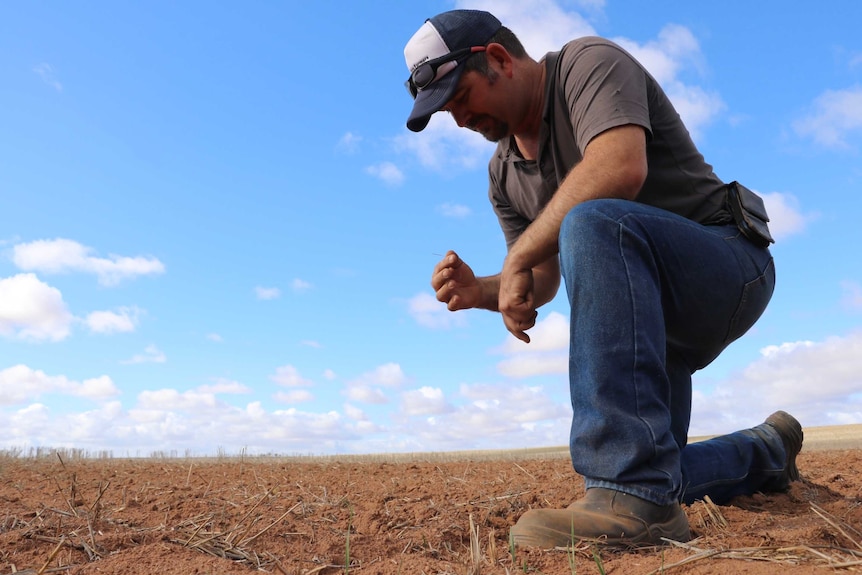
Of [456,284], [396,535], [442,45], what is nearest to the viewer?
[396,535]

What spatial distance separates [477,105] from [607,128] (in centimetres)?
69

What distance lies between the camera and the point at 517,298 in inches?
105

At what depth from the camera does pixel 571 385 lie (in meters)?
2.29

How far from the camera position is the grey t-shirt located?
254 cm

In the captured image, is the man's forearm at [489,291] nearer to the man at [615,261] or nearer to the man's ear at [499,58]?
the man at [615,261]

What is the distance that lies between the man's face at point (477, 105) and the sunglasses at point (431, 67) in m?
0.08

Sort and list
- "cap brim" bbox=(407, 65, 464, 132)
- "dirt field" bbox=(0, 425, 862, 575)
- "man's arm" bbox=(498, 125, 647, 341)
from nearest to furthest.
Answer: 1. "dirt field" bbox=(0, 425, 862, 575)
2. "man's arm" bbox=(498, 125, 647, 341)
3. "cap brim" bbox=(407, 65, 464, 132)

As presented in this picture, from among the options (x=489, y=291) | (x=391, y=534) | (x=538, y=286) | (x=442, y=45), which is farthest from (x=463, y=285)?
(x=391, y=534)

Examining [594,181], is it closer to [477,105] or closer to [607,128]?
[607,128]

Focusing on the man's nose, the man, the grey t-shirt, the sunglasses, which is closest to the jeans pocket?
the man

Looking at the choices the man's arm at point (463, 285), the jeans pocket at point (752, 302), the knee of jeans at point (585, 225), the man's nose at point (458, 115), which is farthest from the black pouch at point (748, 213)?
the man's nose at point (458, 115)

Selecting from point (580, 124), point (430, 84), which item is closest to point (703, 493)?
point (580, 124)

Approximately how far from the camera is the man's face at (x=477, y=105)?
293 cm

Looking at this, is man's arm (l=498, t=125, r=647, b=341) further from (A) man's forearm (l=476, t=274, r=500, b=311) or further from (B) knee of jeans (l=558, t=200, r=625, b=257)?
(A) man's forearm (l=476, t=274, r=500, b=311)
